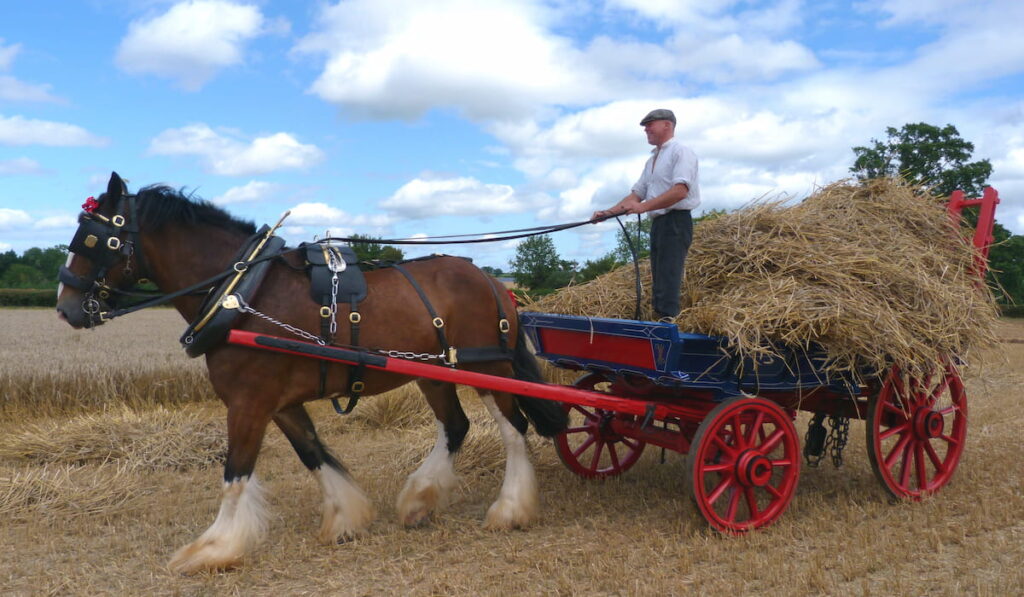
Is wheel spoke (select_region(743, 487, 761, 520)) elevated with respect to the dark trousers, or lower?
lower

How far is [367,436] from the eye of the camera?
7340 millimetres

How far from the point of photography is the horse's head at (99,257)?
388 centimetres

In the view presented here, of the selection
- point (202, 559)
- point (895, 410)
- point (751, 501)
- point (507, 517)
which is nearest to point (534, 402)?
point (507, 517)

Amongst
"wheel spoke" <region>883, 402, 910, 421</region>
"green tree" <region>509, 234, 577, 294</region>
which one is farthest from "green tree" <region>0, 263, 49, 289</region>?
"wheel spoke" <region>883, 402, 910, 421</region>

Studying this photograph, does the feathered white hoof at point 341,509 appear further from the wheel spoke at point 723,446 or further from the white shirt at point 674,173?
the white shirt at point 674,173

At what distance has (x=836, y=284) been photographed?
170 inches

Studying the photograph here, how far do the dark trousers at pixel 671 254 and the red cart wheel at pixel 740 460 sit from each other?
70 centimetres

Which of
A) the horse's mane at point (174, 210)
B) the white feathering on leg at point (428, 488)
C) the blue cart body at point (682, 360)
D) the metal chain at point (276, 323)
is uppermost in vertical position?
the horse's mane at point (174, 210)

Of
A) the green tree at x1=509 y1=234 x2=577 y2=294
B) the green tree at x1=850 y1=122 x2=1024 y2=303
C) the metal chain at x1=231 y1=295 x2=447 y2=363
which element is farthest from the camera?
the green tree at x1=850 y1=122 x2=1024 y2=303

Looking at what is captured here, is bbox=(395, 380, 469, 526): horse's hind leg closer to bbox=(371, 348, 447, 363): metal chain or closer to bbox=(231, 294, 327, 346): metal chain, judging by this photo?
bbox=(371, 348, 447, 363): metal chain

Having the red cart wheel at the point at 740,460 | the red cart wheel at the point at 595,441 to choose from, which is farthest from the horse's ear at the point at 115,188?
the red cart wheel at the point at 740,460

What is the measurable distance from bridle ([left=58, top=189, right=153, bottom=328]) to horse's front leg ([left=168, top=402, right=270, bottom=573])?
877mm

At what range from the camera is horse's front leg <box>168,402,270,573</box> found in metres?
3.91

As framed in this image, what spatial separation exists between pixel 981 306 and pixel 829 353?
1331 mm
